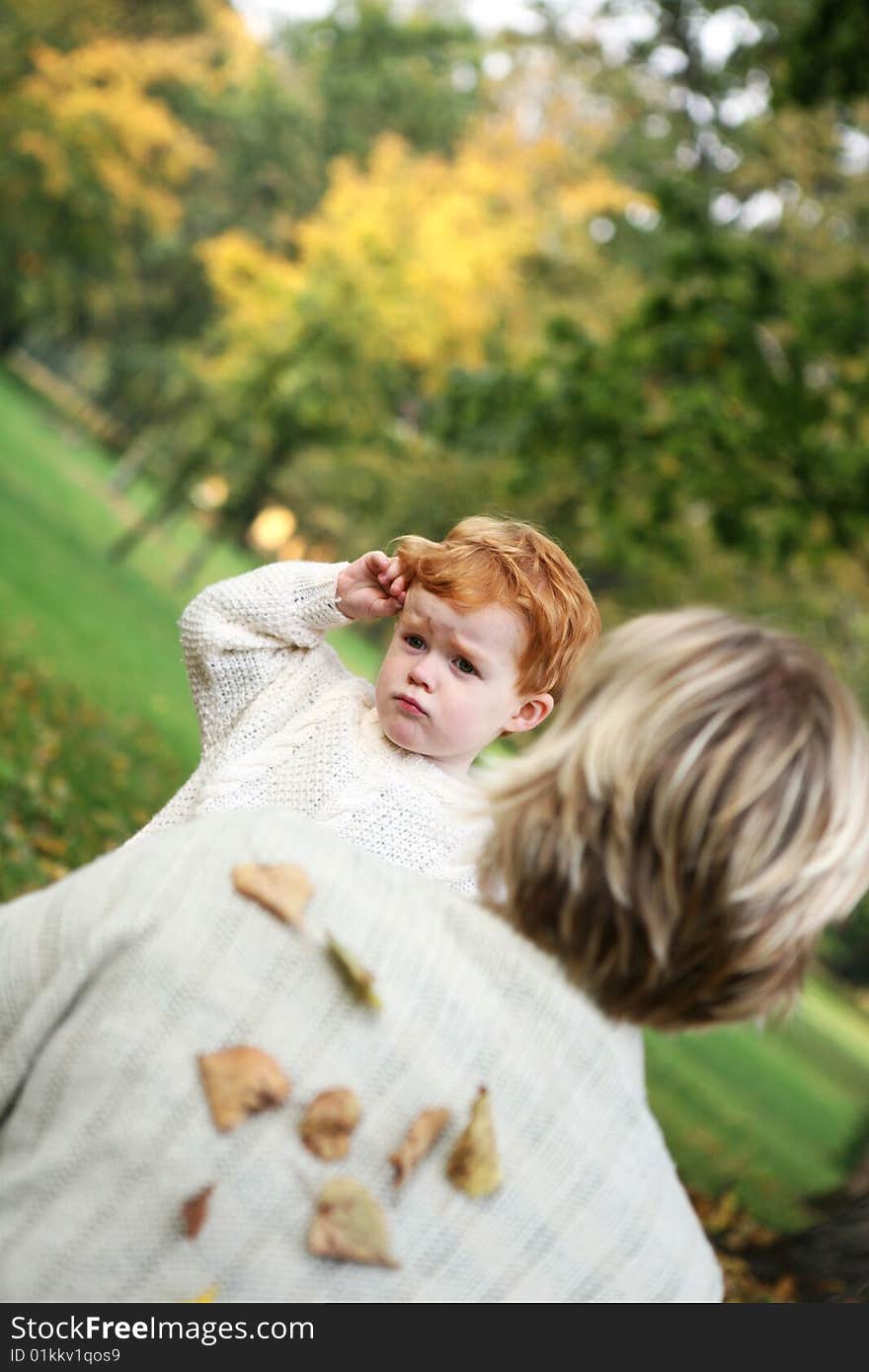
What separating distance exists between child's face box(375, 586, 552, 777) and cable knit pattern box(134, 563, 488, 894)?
84mm

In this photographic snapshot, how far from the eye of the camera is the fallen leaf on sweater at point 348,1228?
1744 mm

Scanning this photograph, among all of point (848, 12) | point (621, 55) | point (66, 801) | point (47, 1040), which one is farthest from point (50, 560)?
point (47, 1040)

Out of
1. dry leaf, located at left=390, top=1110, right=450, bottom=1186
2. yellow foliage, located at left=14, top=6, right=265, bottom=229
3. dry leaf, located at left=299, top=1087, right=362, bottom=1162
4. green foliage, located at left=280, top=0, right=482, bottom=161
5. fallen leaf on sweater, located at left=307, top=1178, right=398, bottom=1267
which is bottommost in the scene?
yellow foliage, located at left=14, top=6, right=265, bottom=229

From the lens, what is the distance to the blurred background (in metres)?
10.5

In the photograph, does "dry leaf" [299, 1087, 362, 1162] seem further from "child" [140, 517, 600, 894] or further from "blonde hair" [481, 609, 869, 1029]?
"child" [140, 517, 600, 894]

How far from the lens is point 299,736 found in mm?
3066

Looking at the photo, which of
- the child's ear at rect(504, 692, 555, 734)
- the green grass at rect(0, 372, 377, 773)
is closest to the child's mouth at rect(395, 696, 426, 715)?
the child's ear at rect(504, 692, 555, 734)

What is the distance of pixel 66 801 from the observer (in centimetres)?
888

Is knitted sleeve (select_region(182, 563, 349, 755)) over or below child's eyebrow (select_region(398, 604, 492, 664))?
below

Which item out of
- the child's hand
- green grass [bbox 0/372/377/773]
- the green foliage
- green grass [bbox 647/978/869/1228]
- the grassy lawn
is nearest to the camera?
the child's hand

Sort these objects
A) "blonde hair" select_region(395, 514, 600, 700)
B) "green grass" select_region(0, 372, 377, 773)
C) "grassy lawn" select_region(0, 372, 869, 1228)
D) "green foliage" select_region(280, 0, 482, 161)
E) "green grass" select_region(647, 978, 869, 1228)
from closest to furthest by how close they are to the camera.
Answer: "blonde hair" select_region(395, 514, 600, 700), "grassy lawn" select_region(0, 372, 869, 1228), "green grass" select_region(647, 978, 869, 1228), "green grass" select_region(0, 372, 377, 773), "green foliage" select_region(280, 0, 482, 161)

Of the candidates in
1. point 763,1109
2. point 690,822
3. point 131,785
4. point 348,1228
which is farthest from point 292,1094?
point 763,1109

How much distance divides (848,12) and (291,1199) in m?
9.51

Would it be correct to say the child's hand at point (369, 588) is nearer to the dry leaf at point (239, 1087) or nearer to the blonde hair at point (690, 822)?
the blonde hair at point (690, 822)
